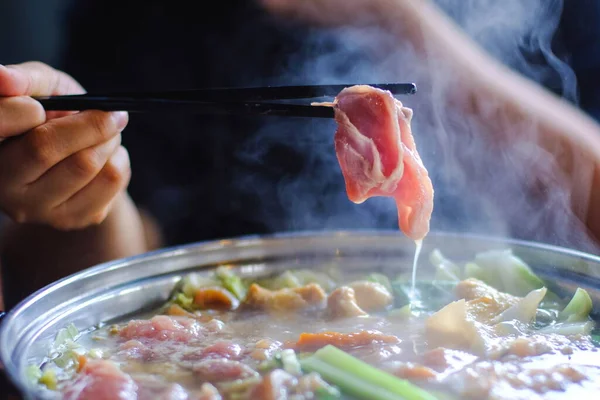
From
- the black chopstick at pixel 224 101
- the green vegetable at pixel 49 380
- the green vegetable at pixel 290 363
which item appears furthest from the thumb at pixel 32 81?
the green vegetable at pixel 290 363

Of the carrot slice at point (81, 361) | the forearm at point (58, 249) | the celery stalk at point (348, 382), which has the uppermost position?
the celery stalk at point (348, 382)

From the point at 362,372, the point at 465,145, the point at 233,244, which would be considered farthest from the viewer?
the point at 465,145

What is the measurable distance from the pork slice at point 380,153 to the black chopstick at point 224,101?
0.07 meters

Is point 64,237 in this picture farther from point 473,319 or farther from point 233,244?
point 473,319

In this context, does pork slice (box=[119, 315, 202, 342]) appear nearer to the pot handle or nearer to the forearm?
the pot handle

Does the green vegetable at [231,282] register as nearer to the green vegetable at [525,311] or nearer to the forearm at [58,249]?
the forearm at [58,249]

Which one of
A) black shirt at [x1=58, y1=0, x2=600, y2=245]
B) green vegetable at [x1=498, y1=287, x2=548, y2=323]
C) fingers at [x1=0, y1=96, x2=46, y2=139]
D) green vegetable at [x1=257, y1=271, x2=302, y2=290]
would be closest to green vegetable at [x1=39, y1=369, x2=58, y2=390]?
fingers at [x1=0, y1=96, x2=46, y2=139]

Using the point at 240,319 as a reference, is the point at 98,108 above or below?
above

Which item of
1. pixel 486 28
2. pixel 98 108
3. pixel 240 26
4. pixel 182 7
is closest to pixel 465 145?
pixel 486 28

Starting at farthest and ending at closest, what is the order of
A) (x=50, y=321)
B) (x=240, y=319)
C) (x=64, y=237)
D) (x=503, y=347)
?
(x=64, y=237)
(x=240, y=319)
(x=50, y=321)
(x=503, y=347)

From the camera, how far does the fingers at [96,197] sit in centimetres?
253

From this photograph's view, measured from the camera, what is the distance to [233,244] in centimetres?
273

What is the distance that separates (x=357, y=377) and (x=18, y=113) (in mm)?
1485

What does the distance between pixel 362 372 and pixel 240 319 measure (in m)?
0.72
